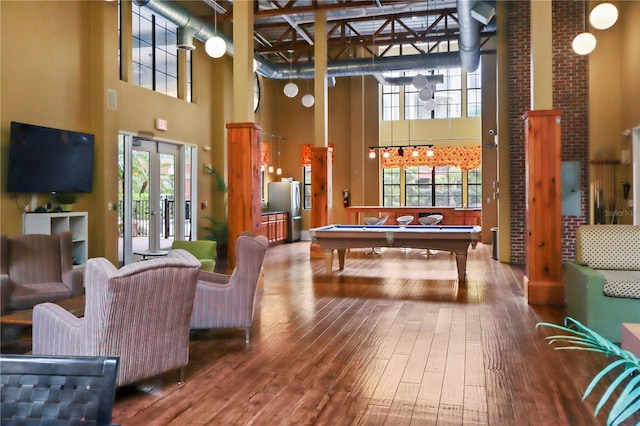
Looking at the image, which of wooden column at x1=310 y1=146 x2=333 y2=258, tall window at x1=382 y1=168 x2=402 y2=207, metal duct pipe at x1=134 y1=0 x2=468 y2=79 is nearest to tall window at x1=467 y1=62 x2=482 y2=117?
tall window at x1=382 y1=168 x2=402 y2=207

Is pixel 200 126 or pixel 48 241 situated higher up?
pixel 200 126

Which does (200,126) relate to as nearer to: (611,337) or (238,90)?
(238,90)

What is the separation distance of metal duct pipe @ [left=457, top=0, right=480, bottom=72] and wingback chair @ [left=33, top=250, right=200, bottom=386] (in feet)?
23.9

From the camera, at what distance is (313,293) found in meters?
6.76

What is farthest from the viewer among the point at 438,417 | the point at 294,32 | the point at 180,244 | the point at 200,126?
the point at 294,32

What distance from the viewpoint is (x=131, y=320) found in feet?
9.87

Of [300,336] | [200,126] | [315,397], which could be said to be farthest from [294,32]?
[315,397]

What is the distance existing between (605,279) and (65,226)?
644 centimetres

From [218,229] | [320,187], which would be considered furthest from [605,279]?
[218,229]

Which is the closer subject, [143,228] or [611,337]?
[611,337]

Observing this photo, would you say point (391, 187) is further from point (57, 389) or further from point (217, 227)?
point (57, 389)

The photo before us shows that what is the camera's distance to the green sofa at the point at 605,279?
442 cm

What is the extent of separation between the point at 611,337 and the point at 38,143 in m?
6.80

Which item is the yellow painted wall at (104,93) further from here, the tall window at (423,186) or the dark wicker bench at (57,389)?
the tall window at (423,186)
